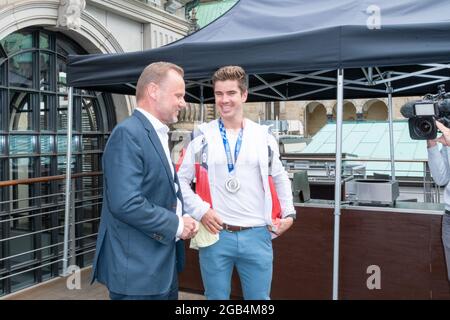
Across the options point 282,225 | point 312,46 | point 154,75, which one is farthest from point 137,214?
point 312,46

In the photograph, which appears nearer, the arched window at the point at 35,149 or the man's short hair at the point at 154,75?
the man's short hair at the point at 154,75

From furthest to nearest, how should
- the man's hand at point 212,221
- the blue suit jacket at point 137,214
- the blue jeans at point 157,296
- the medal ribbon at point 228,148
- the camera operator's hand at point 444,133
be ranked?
the camera operator's hand at point 444,133 < the medal ribbon at point 228,148 < the man's hand at point 212,221 < the blue jeans at point 157,296 < the blue suit jacket at point 137,214

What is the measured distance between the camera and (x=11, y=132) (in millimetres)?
5176

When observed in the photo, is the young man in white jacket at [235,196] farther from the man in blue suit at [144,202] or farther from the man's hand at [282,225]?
the man in blue suit at [144,202]

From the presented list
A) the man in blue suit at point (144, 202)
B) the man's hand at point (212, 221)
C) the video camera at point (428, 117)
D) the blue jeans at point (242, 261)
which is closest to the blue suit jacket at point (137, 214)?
the man in blue suit at point (144, 202)

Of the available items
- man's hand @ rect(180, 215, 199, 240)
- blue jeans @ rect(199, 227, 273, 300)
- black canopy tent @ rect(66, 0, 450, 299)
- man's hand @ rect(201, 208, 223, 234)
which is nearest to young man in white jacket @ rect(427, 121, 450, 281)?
black canopy tent @ rect(66, 0, 450, 299)

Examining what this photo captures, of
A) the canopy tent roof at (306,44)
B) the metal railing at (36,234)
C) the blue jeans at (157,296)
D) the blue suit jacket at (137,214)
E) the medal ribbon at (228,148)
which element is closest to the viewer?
the blue suit jacket at (137,214)

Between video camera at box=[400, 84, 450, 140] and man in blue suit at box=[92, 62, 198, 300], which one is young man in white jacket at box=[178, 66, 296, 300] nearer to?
man in blue suit at box=[92, 62, 198, 300]

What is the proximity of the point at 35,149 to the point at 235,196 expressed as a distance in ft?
12.4

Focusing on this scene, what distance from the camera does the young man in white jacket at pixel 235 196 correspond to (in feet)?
8.46

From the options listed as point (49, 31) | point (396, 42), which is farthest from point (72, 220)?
point (396, 42)

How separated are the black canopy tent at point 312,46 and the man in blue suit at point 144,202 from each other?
1604 mm

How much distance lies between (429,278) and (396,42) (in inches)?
79.4

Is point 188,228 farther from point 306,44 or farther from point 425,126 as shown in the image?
point 306,44
